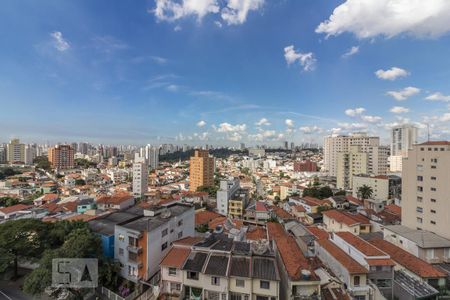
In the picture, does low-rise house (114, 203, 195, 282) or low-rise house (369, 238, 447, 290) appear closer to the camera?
low-rise house (369, 238, 447, 290)

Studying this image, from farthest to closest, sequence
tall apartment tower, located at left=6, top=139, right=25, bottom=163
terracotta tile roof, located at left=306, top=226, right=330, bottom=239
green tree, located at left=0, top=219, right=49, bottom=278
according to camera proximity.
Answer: tall apartment tower, located at left=6, top=139, right=25, bottom=163
terracotta tile roof, located at left=306, top=226, right=330, bottom=239
green tree, located at left=0, top=219, right=49, bottom=278

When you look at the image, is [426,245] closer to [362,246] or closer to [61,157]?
[362,246]

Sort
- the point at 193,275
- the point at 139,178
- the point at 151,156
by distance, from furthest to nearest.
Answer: the point at 151,156 → the point at 139,178 → the point at 193,275

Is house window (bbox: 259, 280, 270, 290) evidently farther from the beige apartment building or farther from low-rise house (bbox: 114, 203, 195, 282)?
the beige apartment building

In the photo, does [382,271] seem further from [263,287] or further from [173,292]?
[173,292]

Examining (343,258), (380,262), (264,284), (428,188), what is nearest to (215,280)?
(264,284)

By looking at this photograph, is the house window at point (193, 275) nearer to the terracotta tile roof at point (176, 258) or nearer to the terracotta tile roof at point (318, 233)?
the terracotta tile roof at point (176, 258)

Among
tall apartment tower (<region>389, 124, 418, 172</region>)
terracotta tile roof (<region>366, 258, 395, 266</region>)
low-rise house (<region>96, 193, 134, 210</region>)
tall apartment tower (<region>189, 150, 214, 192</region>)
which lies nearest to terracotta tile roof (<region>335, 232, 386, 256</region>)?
terracotta tile roof (<region>366, 258, 395, 266</region>)
